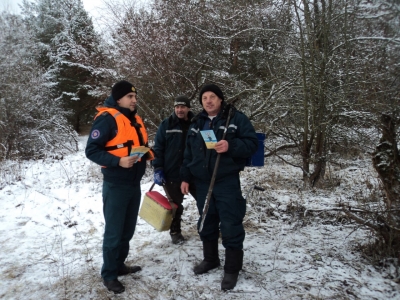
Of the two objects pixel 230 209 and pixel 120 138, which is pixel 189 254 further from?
pixel 120 138

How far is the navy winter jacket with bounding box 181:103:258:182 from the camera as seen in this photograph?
2.78 metres

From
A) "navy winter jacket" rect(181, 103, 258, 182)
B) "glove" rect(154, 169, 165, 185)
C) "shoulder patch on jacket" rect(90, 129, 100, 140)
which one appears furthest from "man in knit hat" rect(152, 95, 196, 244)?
"shoulder patch on jacket" rect(90, 129, 100, 140)

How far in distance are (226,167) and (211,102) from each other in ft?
2.16

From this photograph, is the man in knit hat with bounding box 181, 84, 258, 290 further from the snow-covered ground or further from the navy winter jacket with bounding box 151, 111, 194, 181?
the navy winter jacket with bounding box 151, 111, 194, 181

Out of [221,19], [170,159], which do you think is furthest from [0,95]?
[170,159]

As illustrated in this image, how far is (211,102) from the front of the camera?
2971 mm

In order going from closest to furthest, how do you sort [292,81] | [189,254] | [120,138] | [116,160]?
[116,160] < [120,138] < [189,254] < [292,81]

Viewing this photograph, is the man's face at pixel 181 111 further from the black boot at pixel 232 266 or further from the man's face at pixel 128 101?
the black boot at pixel 232 266

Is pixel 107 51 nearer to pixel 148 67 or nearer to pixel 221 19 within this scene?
pixel 148 67

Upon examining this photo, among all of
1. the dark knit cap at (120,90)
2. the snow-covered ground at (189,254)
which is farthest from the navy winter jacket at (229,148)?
the snow-covered ground at (189,254)

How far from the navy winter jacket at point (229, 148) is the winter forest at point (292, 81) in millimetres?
778

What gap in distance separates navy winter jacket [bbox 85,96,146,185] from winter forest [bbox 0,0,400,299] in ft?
3.65

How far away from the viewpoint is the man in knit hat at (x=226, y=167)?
112 inches

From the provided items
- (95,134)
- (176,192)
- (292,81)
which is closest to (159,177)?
(176,192)
